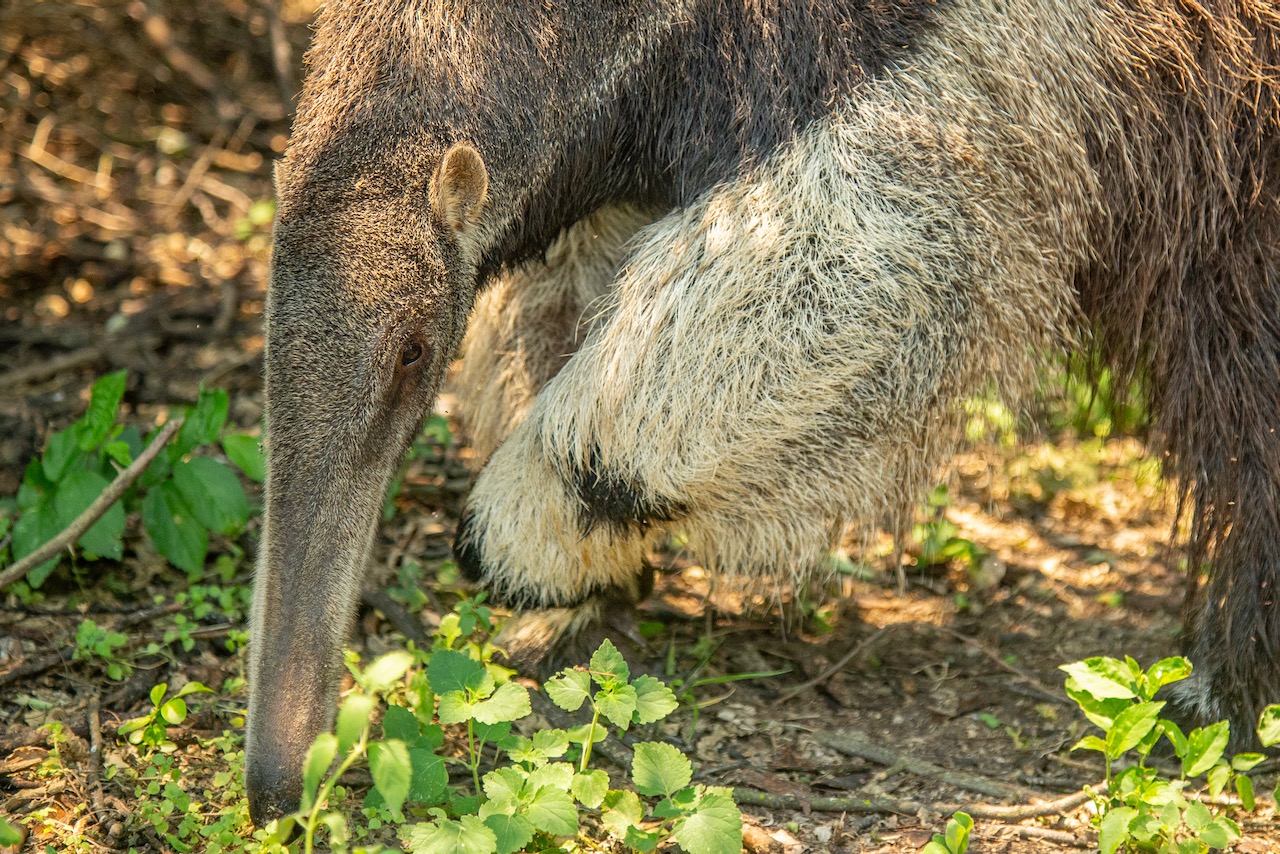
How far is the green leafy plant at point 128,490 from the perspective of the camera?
3.77m

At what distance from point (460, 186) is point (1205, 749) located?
2264 millimetres

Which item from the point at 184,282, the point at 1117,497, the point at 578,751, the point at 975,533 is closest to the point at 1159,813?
the point at 578,751

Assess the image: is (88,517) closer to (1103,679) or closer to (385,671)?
(385,671)

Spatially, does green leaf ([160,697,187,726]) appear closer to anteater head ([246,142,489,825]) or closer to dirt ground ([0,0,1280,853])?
dirt ground ([0,0,1280,853])

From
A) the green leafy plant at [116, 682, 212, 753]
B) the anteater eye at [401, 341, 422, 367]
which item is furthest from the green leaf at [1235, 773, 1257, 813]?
the green leafy plant at [116, 682, 212, 753]

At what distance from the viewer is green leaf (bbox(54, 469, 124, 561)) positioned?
3.75 metres

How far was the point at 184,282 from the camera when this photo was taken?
19.4ft

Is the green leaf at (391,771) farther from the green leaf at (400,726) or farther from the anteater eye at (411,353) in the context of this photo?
the anteater eye at (411,353)

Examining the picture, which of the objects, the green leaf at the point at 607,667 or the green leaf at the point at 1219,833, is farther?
the green leaf at the point at 607,667

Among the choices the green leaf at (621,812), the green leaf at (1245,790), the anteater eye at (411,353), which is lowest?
the green leaf at (1245,790)

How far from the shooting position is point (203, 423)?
3.85m

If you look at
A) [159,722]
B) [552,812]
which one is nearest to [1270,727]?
[552,812]

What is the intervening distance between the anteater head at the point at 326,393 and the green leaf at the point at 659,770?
2.45 feet

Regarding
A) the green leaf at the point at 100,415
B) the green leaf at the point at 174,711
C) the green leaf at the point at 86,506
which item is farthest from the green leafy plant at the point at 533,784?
the green leaf at the point at 100,415
